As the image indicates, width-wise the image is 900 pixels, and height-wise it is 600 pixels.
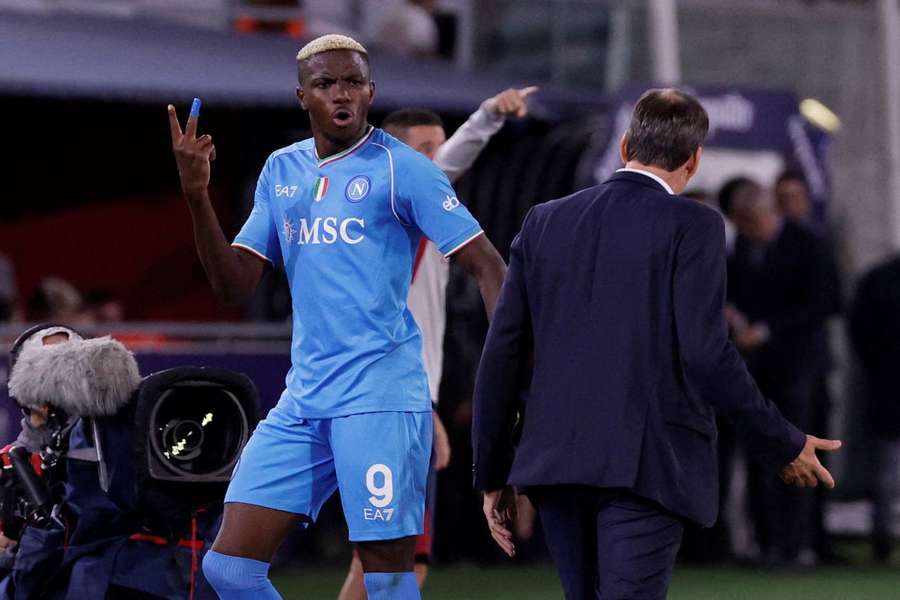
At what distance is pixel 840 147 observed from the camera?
14555 millimetres

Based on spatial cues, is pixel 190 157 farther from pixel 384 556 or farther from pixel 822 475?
pixel 822 475

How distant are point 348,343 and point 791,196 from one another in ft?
20.9

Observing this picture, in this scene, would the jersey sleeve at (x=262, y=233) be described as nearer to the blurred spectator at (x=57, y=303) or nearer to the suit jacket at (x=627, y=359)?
the suit jacket at (x=627, y=359)

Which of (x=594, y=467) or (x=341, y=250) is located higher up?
(x=341, y=250)

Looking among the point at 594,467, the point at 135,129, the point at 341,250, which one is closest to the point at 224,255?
the point at 341,250

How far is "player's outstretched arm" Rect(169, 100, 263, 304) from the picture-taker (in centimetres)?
536

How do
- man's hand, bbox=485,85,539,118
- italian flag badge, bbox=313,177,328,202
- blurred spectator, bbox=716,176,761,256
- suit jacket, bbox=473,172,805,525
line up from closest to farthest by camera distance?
suit jacket, bbox=473,172,805,525, italian flag badge, bbox=313,177,328,202, man's hand, bbox=485,85,539,118, blurred spectator, bbox=716,176,761,256

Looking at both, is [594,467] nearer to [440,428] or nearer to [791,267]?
[440,428]

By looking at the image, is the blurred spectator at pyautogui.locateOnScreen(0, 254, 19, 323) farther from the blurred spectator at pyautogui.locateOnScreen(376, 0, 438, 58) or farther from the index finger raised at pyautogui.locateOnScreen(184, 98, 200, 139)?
the index finger raised at pyautogui.locateOnScreen(184, 98, 200, 139)

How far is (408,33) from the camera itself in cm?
1420

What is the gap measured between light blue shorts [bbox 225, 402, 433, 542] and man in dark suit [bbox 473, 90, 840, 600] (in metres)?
0.50

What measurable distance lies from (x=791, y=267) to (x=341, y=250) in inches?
232

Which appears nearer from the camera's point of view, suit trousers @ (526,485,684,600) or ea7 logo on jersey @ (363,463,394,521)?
suit trousers @ (526,485,684,600)

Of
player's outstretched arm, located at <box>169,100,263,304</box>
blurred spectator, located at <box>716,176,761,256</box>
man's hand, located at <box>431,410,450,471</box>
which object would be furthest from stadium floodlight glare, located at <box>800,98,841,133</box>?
player's outstretched arm, located at <box>169,100,263,304</box>
